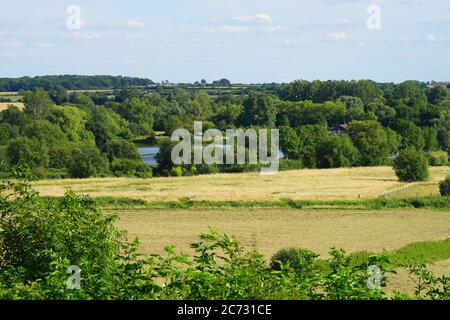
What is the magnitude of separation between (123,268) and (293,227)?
81.8 feet

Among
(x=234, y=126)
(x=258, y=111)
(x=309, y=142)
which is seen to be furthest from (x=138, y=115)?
(x=309, y=142)

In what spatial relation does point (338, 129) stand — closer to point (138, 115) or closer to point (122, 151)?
point (138, 115)

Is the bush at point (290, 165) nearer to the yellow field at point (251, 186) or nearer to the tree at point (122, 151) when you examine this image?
the yellow field at point (251, 186)

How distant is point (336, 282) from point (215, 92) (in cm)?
18575

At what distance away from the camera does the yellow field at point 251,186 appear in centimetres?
4269

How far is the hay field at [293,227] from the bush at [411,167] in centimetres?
1373

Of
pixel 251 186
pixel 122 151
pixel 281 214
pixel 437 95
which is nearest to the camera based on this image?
pixel 281 214

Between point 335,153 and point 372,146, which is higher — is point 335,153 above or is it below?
below

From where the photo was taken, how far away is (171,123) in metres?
94.1

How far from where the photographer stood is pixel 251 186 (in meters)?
49.4

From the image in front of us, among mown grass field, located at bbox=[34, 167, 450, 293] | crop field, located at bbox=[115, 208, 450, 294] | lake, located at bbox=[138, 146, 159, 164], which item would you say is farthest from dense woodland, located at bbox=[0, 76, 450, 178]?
crop field, located at bbox=[115, 208, 450, 294]
